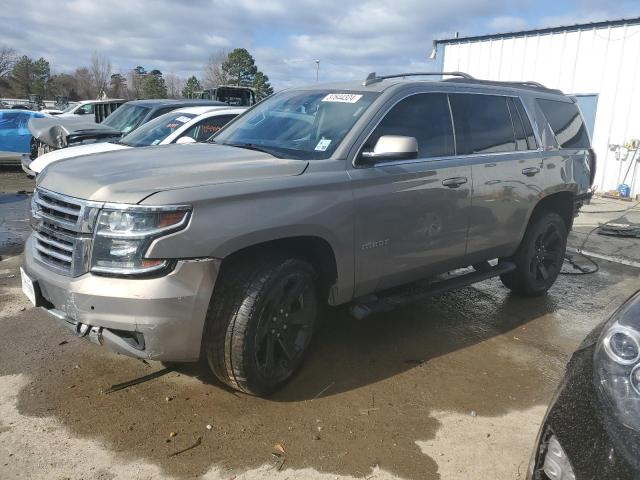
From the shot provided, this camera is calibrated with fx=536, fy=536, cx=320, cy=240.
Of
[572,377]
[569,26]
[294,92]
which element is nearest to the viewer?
[572,377]

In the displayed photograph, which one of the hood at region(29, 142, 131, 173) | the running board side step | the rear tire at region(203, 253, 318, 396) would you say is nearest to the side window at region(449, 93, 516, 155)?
the running board side step

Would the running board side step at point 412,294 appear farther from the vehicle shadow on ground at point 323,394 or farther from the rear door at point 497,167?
the vehicle shadow on ground at point 323,394

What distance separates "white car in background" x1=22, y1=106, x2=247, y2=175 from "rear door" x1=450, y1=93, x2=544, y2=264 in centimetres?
380

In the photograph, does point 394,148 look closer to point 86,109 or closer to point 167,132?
point 167,132

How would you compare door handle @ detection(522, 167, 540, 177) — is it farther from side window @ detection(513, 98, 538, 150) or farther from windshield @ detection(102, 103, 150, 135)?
windshield @ detection(102, 103, 150, 135)

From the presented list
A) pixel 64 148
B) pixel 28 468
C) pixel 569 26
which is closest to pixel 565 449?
pixel 28 468

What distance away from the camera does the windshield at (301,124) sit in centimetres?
367

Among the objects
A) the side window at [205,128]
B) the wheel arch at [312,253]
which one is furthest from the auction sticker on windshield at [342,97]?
the side window at [205,128]

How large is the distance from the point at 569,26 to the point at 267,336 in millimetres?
12722

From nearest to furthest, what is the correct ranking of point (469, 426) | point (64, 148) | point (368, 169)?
point (469, 426)
point (368, 169)
point (64, 148)

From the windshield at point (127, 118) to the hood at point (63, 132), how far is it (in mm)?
1120

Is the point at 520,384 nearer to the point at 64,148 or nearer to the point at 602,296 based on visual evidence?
the point at 602,296

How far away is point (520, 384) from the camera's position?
3797mm

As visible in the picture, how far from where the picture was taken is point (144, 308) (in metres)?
2.73
